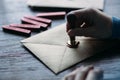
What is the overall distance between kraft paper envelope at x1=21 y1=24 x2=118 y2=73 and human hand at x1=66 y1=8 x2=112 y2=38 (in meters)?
0.03

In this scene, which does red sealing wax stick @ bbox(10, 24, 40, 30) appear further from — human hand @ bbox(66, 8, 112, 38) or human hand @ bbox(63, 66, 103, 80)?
human hand @ bbox(63, 66, 103, 80)

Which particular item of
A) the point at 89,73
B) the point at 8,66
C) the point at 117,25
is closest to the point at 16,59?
the point at 8,66

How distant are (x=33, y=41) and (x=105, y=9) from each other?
0.35m

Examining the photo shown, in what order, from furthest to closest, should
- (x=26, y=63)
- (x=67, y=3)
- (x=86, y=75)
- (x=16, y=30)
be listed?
(x=67, y=3)
(x=16, y=30)
(x=26, y=63)
(x=86, y=75)

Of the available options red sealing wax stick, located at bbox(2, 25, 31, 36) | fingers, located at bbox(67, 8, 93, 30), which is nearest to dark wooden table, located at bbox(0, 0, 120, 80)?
red sealing wax stick, located at bbox(2, 25, 31, 36)

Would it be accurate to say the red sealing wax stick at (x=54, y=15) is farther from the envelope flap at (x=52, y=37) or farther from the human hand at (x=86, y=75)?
the human hand at (x=86, y=75)

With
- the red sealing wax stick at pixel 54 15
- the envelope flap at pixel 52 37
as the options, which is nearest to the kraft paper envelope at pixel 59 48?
the envelope flap at pixel 52 37

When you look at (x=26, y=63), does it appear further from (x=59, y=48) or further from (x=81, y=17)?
(x=81, y=17)

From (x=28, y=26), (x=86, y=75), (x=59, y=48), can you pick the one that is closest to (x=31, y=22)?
(x=28, y=26)

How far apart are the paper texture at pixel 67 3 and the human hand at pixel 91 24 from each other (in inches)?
7.1

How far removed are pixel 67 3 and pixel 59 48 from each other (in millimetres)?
314

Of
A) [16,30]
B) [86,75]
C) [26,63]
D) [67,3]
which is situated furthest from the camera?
[67,3]

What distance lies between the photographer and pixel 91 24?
898 mm

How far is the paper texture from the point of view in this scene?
3.54 ft
